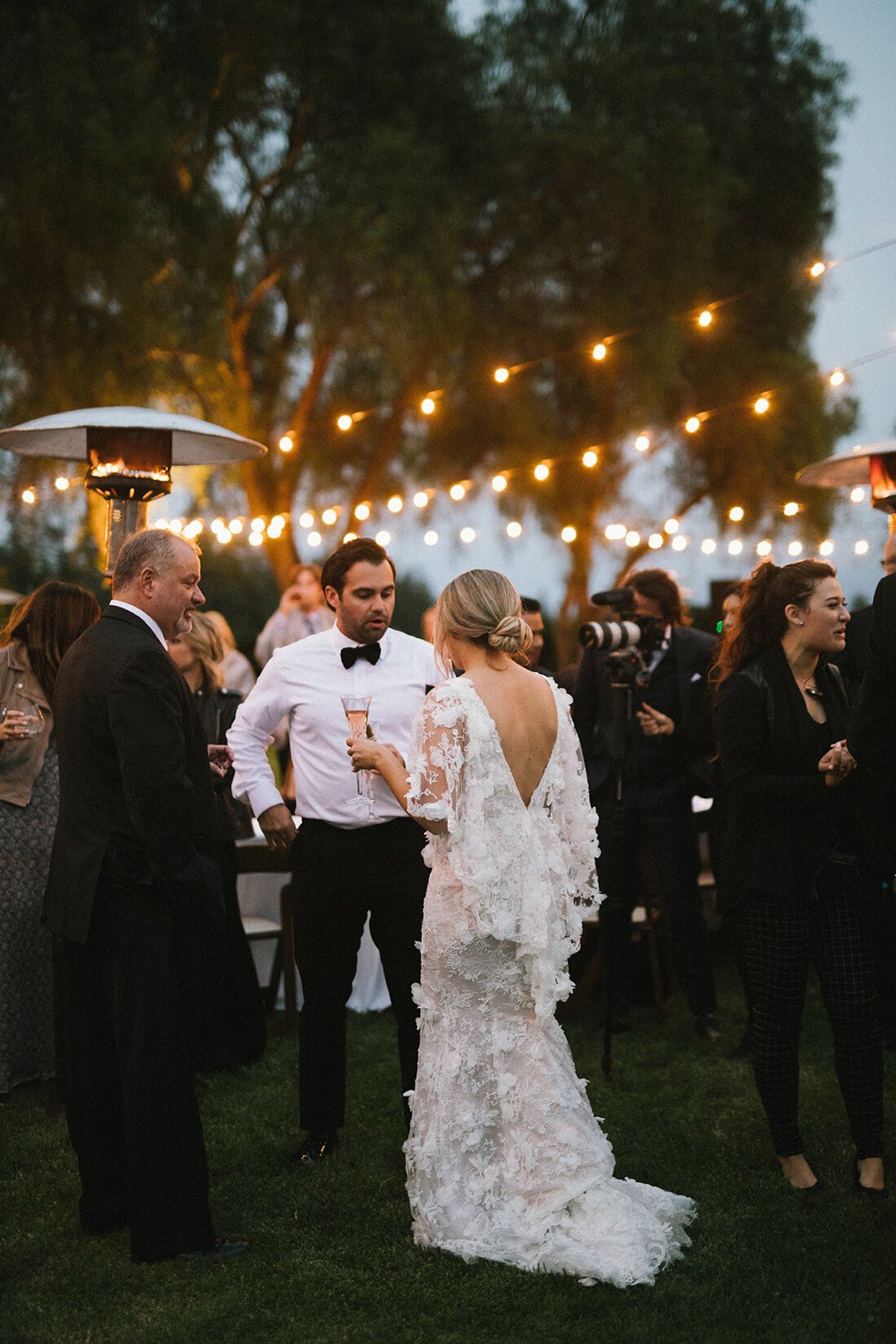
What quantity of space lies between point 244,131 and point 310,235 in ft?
6.89

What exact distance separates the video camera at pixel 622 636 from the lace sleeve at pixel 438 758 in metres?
1.76

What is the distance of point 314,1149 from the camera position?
3895mm

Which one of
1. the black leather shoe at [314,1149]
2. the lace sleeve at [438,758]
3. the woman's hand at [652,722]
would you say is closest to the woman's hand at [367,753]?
the lace sleeve at [438,758]

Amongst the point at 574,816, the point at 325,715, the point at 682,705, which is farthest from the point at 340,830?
the point at 682,705

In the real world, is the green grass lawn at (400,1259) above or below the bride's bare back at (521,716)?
below

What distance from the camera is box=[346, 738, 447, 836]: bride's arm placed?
313cm

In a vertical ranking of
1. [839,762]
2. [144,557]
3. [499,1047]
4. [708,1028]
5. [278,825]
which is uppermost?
[144,557]

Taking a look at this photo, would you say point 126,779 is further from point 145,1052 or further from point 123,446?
point 123,446

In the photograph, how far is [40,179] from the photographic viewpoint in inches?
539

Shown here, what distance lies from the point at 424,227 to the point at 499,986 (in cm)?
1463

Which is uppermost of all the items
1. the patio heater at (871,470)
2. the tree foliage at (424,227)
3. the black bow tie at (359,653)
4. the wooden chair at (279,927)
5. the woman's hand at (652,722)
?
the tree foliage at (424,227)

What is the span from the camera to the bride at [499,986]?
304 cm

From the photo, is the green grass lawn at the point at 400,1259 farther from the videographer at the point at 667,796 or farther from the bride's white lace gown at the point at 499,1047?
the videographer at the point at 667,796

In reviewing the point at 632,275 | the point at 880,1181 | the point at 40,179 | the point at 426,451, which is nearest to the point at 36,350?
the point at 40,179
